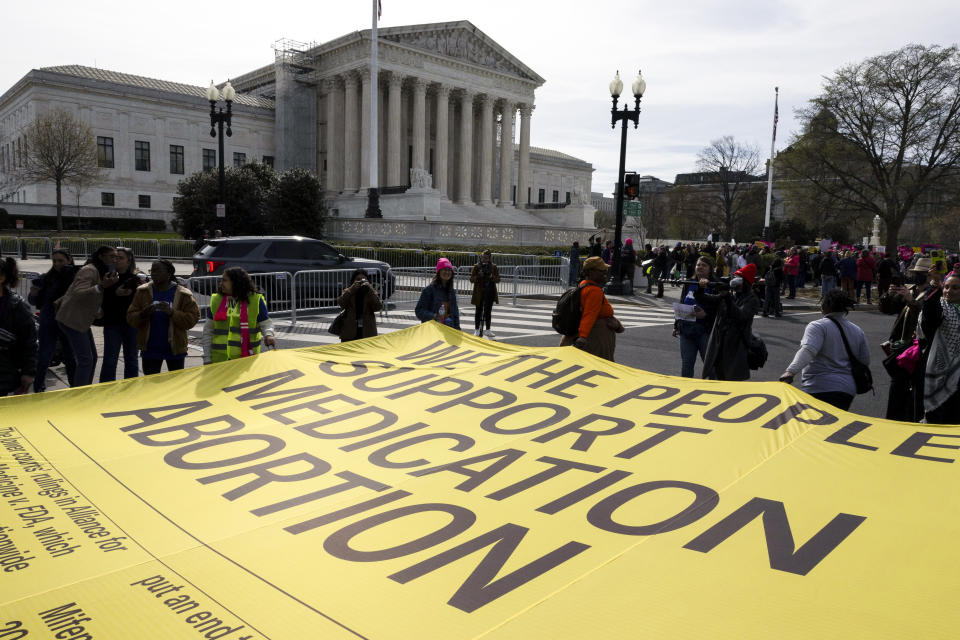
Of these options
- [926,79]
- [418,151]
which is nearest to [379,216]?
[418,151]

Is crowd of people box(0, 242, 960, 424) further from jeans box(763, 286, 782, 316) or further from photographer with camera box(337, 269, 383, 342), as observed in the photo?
jeans box(763, 286, 782, 316)

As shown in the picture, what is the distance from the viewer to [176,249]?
36.3 meters

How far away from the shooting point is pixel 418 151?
64.2 m

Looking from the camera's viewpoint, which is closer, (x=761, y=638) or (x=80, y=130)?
(x=761, y=638)

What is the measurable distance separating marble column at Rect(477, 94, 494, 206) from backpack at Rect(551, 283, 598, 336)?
2448 inches

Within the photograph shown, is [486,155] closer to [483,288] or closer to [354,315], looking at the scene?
[483,288]

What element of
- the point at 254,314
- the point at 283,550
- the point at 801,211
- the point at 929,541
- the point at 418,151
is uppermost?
the point at 418,151

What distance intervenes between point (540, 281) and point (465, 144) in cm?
4397

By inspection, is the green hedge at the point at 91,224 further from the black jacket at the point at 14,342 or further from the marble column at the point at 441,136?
the black jacket at the point at 14,342

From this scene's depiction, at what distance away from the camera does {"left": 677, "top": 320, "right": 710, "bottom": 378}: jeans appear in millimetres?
8188

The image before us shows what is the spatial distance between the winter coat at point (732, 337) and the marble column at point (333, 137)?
61805 mm

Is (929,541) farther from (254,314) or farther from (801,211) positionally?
(801,211)

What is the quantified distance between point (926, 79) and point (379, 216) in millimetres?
32036

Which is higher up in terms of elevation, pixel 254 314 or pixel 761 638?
pixel 254 314
